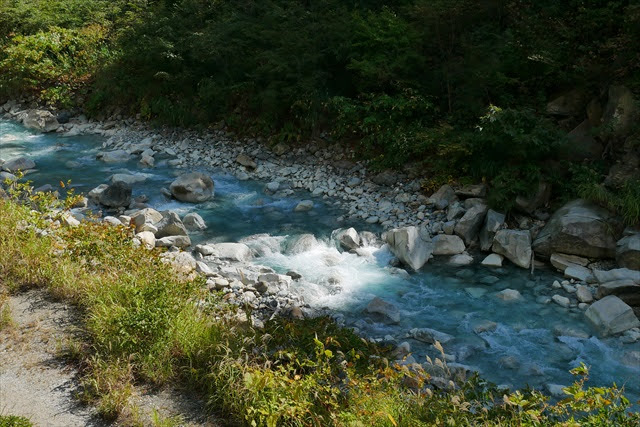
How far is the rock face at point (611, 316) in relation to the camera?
6.85m

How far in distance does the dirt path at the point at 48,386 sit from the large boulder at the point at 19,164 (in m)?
7.53

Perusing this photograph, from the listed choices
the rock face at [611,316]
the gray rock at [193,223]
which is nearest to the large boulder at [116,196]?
the gray rock at [193,223]

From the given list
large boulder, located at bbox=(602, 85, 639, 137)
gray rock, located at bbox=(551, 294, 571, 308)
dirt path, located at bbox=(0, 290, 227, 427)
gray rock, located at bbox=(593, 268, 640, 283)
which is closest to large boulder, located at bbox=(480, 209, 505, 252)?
gray rock, located at bbox=(551, 294, 571, 308)

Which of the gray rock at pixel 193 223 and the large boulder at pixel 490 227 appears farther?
the gray rock at pixel 193 223

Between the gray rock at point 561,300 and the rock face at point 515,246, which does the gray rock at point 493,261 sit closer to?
the rock face at point 515,246

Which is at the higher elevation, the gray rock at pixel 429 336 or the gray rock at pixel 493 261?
the gray rock at pixel 429 336

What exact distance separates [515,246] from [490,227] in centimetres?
54

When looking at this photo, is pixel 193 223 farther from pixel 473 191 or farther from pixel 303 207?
pixel 473 191

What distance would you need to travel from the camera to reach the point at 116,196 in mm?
10445

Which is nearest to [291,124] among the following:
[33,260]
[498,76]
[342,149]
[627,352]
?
[342,149]

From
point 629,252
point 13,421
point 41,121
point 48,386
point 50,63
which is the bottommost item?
point 41,121

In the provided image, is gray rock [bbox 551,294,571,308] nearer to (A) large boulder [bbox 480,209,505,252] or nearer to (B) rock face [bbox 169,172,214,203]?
(A) large boulder [bbox 480,209,505,252]

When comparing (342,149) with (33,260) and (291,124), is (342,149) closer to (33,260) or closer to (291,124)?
(291,124)

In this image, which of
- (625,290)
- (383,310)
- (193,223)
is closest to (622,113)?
(625,290)
